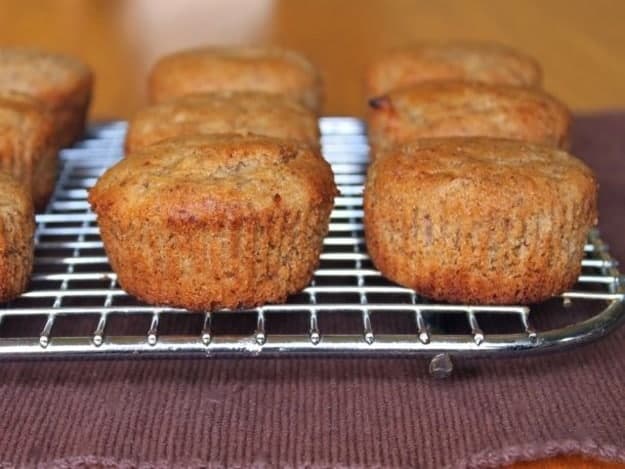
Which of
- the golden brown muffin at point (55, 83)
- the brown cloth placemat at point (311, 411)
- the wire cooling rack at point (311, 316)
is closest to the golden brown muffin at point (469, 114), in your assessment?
the wire cooling rack at point (311, 316)

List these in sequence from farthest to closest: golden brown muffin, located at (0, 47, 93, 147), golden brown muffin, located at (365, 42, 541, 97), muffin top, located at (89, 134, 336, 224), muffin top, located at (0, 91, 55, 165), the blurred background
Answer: the blurred background
golden brown muffin, located at (365, 42, 541, 97)
golden brown muffin, located at (0, 47, 93, 147)
muffin top, located at (0, 91, 55, 165)
muffin top, located at (89, 134, 336, 224)

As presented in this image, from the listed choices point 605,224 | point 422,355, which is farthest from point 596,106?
point 422,355

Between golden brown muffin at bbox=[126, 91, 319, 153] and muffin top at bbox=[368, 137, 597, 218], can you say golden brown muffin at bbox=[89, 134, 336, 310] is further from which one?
golden brown muffin at bbox=[126, 91, 319, 153]

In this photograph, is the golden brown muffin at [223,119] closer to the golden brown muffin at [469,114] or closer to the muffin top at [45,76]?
the golden brown muffin at [469,114]

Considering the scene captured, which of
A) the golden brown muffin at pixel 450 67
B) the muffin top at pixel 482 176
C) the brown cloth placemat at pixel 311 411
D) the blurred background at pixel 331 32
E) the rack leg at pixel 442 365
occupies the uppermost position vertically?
the muffin top at pixel 482 176

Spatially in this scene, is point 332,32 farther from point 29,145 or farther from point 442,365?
point 442,365

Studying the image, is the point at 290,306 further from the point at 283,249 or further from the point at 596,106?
the point at 596,106

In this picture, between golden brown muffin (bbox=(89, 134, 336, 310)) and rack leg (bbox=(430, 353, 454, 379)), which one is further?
golden brown muffin (bbox=(89, 134, 336, 310))

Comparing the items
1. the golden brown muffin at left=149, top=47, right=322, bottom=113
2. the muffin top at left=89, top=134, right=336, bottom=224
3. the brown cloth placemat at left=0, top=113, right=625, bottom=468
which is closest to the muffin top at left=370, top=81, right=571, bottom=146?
the golden brown muffin at left=149, top=47, right=322, bottom=113
